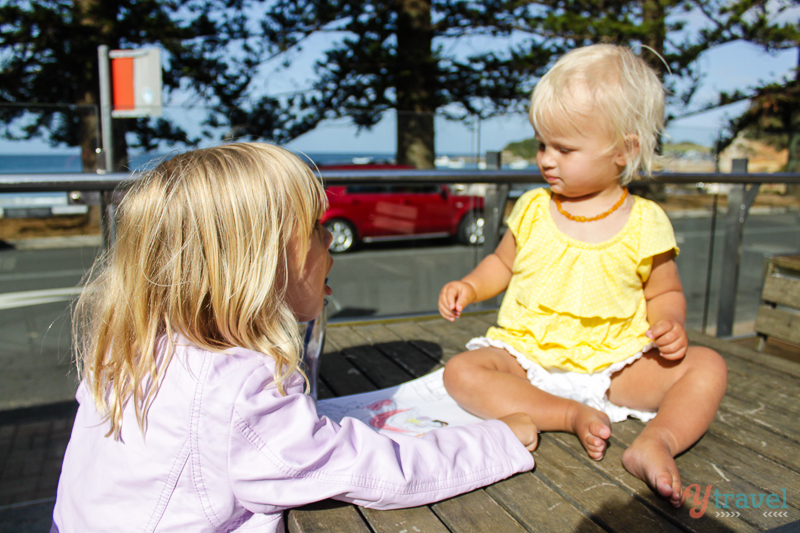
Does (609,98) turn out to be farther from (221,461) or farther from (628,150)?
(221,461)

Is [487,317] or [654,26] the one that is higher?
[654,26]

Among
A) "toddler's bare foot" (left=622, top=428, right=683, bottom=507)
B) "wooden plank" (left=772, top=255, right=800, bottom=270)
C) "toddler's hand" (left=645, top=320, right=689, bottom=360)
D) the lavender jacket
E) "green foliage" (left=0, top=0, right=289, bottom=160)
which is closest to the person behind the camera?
the lavender jacket

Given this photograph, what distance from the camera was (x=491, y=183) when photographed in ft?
9.24

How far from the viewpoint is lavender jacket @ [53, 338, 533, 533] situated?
1.01m

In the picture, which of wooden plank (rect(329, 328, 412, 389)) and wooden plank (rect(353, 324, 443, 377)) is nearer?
wooden plank (rect(329, 328, 412, 389))

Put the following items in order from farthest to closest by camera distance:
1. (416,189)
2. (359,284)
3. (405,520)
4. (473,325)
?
(416,189) → (359,284) → (473,325) → (405,520)

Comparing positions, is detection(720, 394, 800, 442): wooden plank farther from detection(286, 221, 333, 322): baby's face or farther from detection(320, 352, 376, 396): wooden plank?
detection(286, 221, 333, 322): baby's face

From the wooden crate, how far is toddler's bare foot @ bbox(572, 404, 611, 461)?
1906mm

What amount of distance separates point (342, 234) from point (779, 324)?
2.34 metres

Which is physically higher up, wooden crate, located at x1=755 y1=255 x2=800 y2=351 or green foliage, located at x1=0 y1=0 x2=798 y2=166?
green foliage, located at x1=0 y1=0 x2=798 y2=166

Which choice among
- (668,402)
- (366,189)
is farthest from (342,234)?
(668,402)

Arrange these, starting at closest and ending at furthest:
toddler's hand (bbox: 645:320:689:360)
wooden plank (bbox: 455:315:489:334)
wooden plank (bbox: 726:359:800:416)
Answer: toddler's hand (bbox: 645:320:689:360) < wooden plank (bbox: 726:359:800:416) < wooden plank (bbox: 455:315:489:334)

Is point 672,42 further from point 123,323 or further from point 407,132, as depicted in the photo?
point 123,323

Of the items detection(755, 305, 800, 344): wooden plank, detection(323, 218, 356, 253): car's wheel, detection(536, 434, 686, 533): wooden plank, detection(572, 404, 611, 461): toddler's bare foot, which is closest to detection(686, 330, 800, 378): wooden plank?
detection(755, 305, 800, 344): wooden plank
